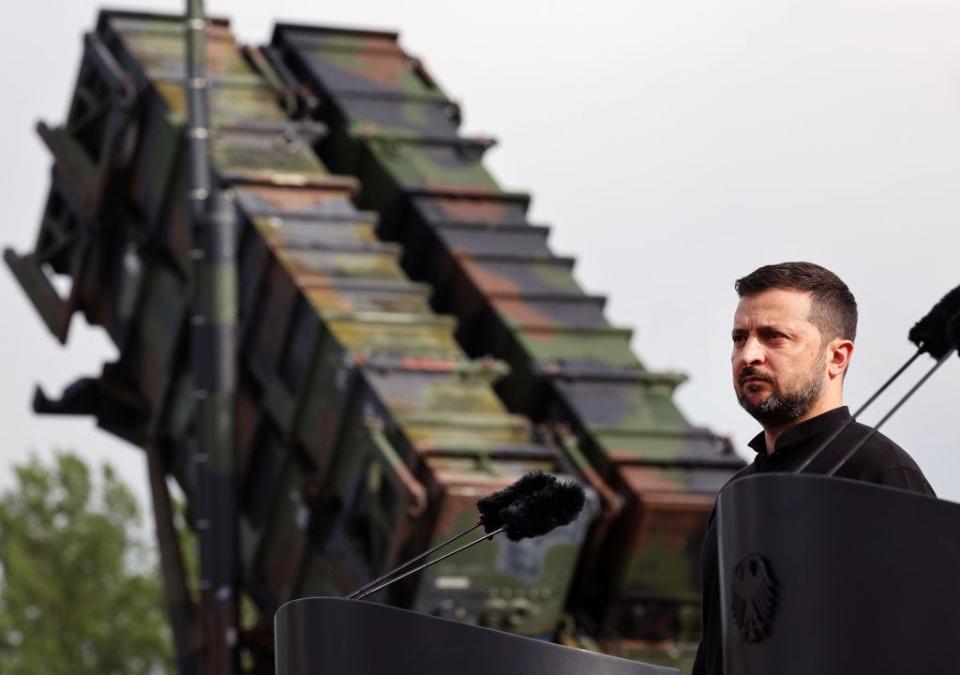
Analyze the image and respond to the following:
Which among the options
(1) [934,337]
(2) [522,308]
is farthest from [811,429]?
(2) [522,308]

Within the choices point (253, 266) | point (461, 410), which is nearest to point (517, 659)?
point (461, 410)

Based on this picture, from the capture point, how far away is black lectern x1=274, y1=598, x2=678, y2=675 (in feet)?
11.1

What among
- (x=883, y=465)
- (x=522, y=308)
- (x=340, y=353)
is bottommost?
(x=883, y=465)

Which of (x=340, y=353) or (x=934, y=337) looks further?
(x=340, y=353)

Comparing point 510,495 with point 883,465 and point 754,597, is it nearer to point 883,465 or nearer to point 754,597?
point 883,465

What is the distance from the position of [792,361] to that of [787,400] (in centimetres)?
6

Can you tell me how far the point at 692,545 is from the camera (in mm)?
10828

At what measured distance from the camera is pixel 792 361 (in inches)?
144

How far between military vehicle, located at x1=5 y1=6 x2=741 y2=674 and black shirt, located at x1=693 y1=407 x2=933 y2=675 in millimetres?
6245

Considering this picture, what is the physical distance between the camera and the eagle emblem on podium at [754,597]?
10.1 feet

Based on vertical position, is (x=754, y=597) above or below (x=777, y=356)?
Result: below

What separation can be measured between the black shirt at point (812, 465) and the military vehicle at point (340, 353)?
20.5 ft

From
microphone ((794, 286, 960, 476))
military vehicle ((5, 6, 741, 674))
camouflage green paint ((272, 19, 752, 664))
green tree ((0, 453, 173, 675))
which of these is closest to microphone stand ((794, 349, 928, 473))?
microphone ((794, 286, 960, 476))

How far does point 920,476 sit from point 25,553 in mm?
28504
